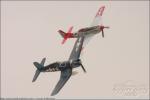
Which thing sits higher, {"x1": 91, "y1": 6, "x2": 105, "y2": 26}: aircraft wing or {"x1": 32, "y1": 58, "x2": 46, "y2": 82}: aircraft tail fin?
{"x1": 91, "y1": 6, "x2": 105, "y2": 26}: aircraft wing

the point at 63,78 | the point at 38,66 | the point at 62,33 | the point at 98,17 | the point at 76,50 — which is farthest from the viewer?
the point at 62,33

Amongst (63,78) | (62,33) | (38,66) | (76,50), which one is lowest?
(38,66)

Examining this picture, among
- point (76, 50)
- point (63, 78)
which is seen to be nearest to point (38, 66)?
point (63, 78)

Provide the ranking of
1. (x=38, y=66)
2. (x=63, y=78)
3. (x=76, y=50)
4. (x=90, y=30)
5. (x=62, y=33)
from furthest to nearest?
(x=62, y=33), (x=90, y=30), (x=76, y=50), (x=38, y=66), (x=63, y=78)

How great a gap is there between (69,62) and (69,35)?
2055 centimetres

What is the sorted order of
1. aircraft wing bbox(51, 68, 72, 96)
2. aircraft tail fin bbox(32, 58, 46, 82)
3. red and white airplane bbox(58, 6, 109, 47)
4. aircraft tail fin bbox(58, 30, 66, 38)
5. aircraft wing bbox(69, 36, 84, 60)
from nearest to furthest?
aircraft wing bbox(51, 68, 72, 96) < aircraft wing bbox(69, 36, 84, 60) < aircraft tail fin bbox(32, 58, 46, 82) < red and white airplane bbox(58, 6, 109, 47) < aircraft tail fin bbox(58, 30, 66, 38)

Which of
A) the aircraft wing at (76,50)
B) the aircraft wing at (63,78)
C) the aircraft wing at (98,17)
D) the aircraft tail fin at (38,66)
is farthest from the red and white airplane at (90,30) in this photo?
the aircraft wing at (63,78)

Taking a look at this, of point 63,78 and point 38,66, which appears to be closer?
point 63,78

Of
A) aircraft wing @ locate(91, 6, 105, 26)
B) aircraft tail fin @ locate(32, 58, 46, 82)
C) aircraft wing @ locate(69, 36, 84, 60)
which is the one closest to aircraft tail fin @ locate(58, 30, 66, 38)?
aircraft wing @ locate(91, 6, 105, 26)

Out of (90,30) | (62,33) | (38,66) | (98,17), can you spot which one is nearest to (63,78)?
(38,66)

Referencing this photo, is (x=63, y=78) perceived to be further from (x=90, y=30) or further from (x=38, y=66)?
(x=90, y=30)

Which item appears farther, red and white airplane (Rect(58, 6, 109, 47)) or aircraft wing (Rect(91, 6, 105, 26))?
aircraft wing (Rect(91, 6, 105, 26))

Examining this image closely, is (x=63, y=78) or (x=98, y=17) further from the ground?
(x=98, y=17)

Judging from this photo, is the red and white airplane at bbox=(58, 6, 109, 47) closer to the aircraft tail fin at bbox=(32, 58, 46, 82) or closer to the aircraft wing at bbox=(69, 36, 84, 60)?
the aircraft wing at bbox=(69, 36, 84, 60)
